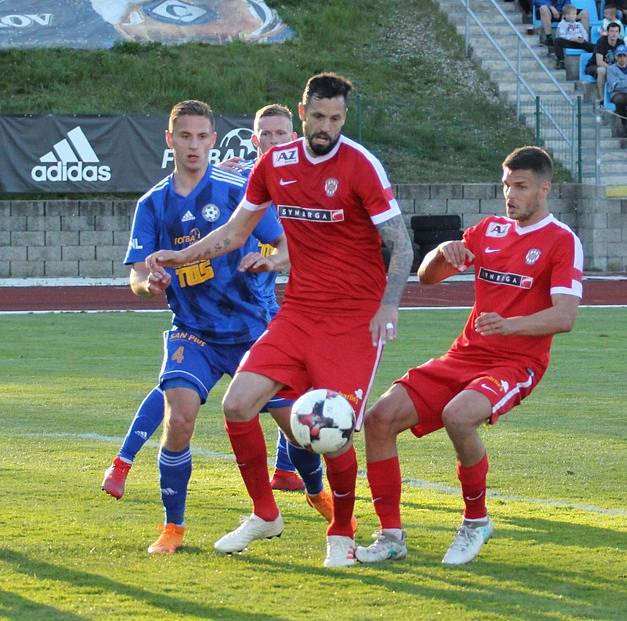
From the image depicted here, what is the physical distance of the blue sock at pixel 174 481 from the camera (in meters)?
6.06

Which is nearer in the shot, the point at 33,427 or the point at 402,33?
the point at 33,427

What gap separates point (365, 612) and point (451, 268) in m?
1.83

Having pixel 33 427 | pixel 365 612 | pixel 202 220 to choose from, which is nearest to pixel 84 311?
pixel 33 427

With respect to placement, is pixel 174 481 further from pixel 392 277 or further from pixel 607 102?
pixel 607 102

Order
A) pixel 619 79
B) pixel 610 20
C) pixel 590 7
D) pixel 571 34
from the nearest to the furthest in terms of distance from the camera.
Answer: pixel 619 79 < pixel 610 20 < pixel 571 34 < pixel 590 7

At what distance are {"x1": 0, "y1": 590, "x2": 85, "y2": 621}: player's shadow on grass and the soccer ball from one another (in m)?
1.30

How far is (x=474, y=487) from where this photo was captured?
5.96m

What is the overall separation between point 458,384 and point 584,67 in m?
23.4

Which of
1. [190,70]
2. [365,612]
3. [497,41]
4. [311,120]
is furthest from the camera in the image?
[497,41]

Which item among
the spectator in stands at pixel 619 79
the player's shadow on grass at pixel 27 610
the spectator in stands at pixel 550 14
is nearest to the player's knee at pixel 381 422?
the player's shadow on grass at pixel 27 610

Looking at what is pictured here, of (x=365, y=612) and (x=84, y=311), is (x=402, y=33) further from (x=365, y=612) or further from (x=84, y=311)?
(x=365, y=612)

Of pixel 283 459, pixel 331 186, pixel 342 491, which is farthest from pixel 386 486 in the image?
pixel 283 459

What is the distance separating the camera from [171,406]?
6188 mm

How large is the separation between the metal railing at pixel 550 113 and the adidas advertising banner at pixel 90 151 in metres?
5.92
